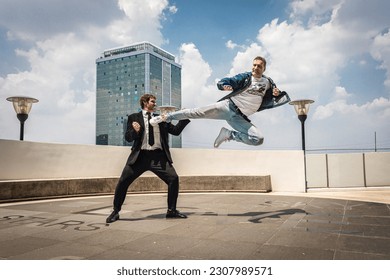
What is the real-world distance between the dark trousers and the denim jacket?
5.55ft

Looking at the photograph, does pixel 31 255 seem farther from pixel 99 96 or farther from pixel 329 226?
pixel 99 96

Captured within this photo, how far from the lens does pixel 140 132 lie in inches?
225

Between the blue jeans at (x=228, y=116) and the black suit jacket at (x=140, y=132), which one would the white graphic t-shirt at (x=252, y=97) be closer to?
the blue jeans at (x=228, y=116)

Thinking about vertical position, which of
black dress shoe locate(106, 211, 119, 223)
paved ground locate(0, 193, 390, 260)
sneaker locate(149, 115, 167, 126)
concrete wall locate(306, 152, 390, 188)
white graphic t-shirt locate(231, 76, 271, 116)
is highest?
white graphic t-shirt locate(231, 76, 271, 116)

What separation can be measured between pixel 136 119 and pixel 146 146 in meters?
0.55

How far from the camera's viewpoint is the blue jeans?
5.14m

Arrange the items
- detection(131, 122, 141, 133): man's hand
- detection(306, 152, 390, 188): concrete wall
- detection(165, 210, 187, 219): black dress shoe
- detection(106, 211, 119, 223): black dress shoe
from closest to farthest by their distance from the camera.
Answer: detection(131, 122, 141, 133): man's hand → detection(106, 211, 119, 223): black dress shoe → detection(165, 210, 187, 219): black dress shoe → detection(306, 152, 390, 188): concrete wall

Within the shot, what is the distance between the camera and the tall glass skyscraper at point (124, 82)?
547 ft

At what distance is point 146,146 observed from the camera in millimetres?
5730

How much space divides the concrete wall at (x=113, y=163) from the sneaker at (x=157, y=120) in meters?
6.68

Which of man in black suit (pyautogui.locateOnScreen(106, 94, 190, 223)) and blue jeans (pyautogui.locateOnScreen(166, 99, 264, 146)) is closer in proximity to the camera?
blue jeans (pyautogui.locateOnScreen(166, 99, 264, 146))

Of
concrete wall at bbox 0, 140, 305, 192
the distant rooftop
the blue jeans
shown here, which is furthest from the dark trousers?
the distant rooftop

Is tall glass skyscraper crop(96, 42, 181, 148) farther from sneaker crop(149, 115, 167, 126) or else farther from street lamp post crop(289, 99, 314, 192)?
sneaker crop(149, 115, 167, 126)

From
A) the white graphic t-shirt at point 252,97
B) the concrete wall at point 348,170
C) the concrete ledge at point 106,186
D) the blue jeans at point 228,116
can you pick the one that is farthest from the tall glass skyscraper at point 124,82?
the white graphic t-shirt at point 252,97
